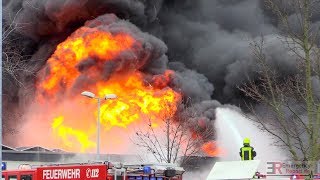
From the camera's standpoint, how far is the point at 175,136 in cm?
3788

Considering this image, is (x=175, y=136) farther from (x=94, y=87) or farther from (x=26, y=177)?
(x=26, y=177)

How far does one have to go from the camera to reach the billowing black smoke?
43656 mm

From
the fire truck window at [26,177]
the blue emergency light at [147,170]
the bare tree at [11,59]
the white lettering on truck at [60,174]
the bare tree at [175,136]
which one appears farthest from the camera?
the bare tree at [175,136]

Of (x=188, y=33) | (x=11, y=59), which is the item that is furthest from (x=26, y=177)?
(x=188, y=33)

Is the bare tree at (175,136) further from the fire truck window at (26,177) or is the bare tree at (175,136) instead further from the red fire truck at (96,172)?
the fire truck window at (26,177)

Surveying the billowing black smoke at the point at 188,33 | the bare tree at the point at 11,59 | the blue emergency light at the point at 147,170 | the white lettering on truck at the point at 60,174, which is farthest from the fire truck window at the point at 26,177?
the billowing black smoke at the point at 188,33

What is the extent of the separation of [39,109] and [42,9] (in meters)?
6.62

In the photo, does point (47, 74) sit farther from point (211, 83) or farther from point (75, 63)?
point (211, 83)

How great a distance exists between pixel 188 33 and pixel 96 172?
1399 inches

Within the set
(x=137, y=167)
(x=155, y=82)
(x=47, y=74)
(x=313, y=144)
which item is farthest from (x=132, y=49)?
(x=313, y=144)

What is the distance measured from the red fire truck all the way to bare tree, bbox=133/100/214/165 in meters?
19.5

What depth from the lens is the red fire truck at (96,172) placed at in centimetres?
1616

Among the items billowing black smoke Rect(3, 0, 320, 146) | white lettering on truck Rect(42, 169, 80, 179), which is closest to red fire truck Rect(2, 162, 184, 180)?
white lettering on truck Rect(42, 169, 80, 179)

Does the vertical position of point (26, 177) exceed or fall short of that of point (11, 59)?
it falls short
